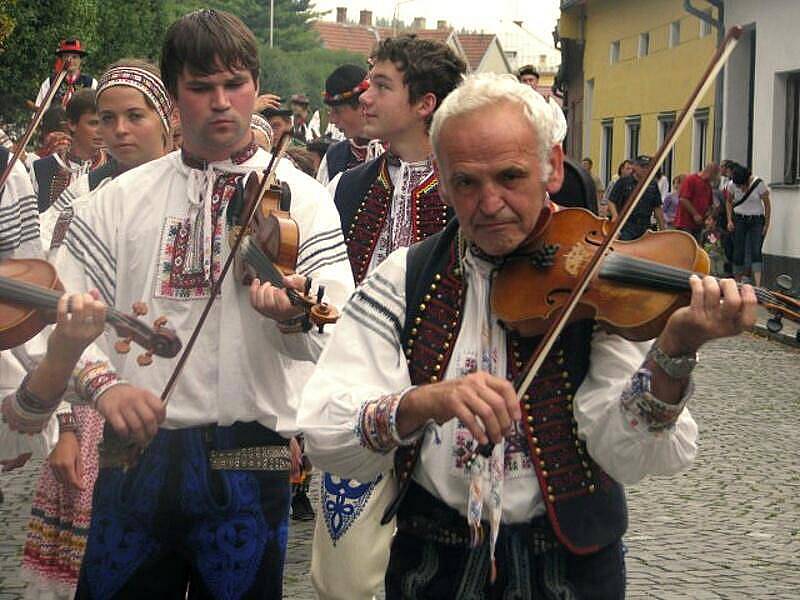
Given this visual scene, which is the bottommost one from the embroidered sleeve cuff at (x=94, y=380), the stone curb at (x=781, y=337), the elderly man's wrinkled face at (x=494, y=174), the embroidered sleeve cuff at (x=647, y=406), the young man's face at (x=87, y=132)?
the stone curb at (x=781, y=337)

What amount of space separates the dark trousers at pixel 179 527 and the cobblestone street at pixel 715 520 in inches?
93.4

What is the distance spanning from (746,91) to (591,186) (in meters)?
23.8

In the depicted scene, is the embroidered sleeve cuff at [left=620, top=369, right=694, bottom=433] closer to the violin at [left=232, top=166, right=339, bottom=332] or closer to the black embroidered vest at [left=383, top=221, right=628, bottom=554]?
the black embroidered vest at [left=383, top=221, right=628, bottom=554]

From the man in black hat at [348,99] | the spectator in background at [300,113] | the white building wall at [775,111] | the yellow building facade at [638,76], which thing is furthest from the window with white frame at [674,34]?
the man in black hat at [348,99]

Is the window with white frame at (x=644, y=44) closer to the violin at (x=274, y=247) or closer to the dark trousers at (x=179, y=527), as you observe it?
the violin at (x=274, y=247)

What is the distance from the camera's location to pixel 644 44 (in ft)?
114

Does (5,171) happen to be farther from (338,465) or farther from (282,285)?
(338,465)

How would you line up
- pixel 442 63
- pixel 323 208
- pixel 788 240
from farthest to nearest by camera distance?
pixel 788 240 → pixel 442 63 → pixel 323 208

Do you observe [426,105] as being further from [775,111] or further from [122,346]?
[775,111]

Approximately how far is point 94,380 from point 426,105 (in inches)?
101

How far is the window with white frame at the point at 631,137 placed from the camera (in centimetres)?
3553

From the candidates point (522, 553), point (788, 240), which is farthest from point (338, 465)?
point (788, 240)

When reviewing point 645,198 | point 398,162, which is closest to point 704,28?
point 645,198

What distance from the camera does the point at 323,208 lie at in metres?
4.27
